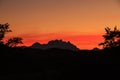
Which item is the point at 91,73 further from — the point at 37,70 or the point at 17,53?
the point at 17,53

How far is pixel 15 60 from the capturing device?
7400 centimetres

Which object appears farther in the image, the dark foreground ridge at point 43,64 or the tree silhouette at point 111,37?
the tree silhouette at point 111,37

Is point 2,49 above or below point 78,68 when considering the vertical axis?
above

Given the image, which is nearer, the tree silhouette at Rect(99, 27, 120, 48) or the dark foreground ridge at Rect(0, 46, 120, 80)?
the dark foreground ridge at Rect(0, 46, 120, 80)

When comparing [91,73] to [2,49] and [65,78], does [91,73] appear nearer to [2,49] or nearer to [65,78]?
[65,78]

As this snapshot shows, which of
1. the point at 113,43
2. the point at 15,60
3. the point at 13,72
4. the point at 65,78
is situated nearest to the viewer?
the point at 65,78

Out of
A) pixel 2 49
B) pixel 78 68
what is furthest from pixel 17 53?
pixel 78 68

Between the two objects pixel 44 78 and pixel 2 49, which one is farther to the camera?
pixel 2 49

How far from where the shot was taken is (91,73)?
4622cm

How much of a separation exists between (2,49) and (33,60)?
689 centimetres

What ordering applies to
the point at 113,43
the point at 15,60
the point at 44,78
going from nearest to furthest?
the point at 44,78 → the point at 15,60 → the point at 113,43

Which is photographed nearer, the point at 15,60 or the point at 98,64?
the point at 98,64

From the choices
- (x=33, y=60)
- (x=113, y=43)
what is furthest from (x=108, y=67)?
(x=113, y=43)

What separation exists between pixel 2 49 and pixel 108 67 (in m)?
33.1
